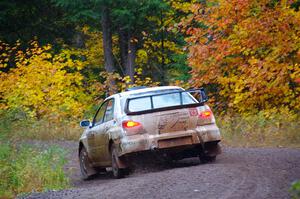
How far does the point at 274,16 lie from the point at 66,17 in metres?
17.8

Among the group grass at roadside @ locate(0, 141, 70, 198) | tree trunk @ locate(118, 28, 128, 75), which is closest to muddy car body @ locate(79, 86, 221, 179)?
grass at roadside @ locate(0, 141, 70, 198)

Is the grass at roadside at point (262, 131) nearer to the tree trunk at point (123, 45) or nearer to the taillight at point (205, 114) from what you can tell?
the taillight at point (205, 114)

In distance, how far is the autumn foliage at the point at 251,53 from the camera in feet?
69.0

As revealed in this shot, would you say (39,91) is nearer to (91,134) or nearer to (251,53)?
(251,53)

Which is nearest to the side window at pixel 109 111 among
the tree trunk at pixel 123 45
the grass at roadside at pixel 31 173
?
the grass at roadside at pixel 31 173

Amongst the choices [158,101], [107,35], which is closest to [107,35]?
[107,35]

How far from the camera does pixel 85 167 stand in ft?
49.9

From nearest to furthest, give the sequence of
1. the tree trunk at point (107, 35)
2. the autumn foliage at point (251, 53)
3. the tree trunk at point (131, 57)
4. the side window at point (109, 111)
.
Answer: the side window at point (109, 111), the autumn foliage at point (251, 53), the tree trunk at point (107, 35), the tree trunk at point (131, 57)

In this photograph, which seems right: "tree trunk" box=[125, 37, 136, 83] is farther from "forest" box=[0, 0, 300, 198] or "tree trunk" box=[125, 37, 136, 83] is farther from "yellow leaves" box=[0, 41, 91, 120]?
"yellow leaves" box=[0, 41, 91, 120]

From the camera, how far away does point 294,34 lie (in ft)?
68.8

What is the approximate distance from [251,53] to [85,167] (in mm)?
8723

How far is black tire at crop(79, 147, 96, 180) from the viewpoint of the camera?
1502 cm

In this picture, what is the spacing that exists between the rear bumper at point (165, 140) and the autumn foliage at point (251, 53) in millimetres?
7339

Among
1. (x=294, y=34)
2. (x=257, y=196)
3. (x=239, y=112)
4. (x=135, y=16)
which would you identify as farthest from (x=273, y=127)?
(x=135, y=16)
